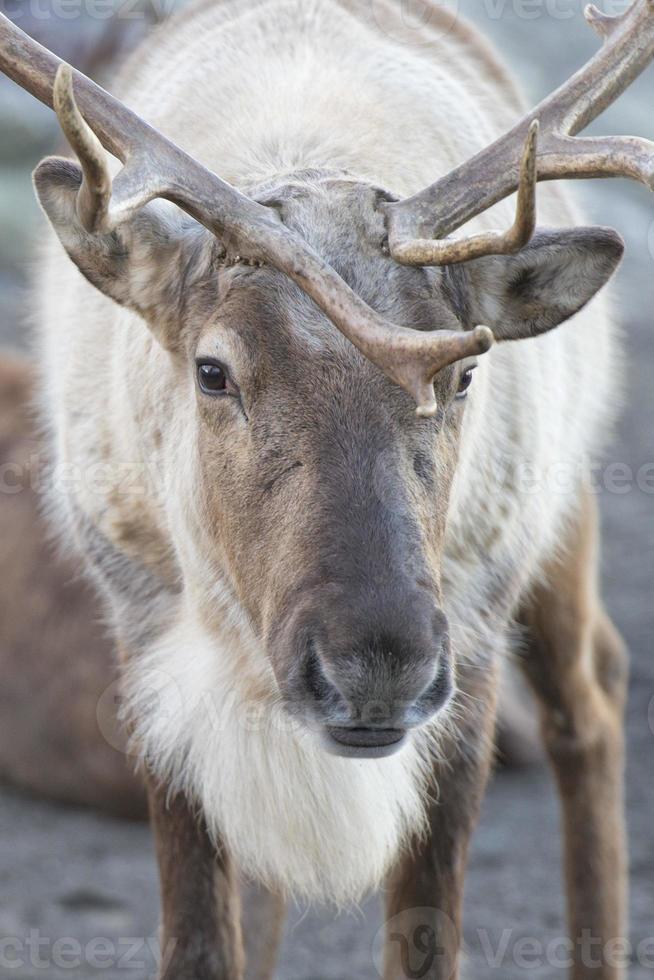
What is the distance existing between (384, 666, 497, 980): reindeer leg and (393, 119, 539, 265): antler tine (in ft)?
4.31

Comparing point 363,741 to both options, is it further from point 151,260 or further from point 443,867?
point 443,867

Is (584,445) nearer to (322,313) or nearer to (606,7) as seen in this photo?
(322,313)

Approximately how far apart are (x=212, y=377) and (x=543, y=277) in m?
0.74

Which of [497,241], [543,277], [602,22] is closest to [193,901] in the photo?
[543,277]

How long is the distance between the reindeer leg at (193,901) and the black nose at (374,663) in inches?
49.0

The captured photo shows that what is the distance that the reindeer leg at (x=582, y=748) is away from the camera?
4.79 metres

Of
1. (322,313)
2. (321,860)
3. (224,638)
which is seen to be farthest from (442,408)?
(321,860)

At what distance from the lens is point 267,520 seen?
2.92 meters

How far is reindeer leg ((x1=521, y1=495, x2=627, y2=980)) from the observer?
479 cm

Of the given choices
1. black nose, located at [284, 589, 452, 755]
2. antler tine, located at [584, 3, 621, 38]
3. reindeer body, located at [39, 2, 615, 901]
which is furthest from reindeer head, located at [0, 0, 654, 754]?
reindeer body, located at [39, 2, 615, 901]

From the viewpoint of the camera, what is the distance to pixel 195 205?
9.71 ft

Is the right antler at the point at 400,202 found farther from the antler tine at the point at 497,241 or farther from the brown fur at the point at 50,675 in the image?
the brown fur at the point at 50,675

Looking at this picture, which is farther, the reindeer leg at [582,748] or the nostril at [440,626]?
the reindeer leg at [582,748]

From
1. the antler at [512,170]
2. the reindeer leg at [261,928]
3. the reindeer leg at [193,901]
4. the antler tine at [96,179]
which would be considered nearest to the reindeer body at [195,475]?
the reindeer leg at [193,901]
